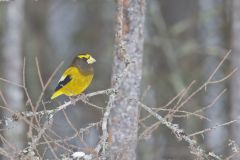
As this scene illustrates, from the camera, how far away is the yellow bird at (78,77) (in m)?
8.63

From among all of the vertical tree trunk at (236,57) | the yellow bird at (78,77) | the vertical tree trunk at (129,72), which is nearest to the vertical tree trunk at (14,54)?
the vertical tree trunk at (236,57)

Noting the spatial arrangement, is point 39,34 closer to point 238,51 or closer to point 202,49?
point 202,49

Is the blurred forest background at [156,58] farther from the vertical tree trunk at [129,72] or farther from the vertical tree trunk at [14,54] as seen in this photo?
the vertical tree trunk at [129,72]

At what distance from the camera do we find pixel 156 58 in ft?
55.7

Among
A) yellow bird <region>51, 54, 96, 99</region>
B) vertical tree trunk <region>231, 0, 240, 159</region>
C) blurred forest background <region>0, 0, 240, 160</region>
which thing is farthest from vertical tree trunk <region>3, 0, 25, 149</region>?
yellow bird <region>51, 54, 96, 99</region>

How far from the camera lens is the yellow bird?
8.63 metres

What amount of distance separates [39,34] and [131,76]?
984cm

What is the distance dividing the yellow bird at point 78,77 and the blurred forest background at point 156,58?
14.3ft

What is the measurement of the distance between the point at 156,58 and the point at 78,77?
27.7 feet

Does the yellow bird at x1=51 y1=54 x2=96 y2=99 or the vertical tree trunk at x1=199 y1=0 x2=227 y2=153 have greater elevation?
the yellow bird at x1=51 y1=54 x2=96 y2=99

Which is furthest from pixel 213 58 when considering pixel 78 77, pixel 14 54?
pixel 78 77

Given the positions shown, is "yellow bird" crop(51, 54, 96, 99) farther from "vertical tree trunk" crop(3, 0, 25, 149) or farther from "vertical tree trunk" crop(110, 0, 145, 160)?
"vertical tree trunk" crop(3, 0, 25, 149)

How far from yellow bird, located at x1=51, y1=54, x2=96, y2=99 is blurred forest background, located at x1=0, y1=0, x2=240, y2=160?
14.3 feet

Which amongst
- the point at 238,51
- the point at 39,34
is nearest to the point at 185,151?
the point at 238,51
